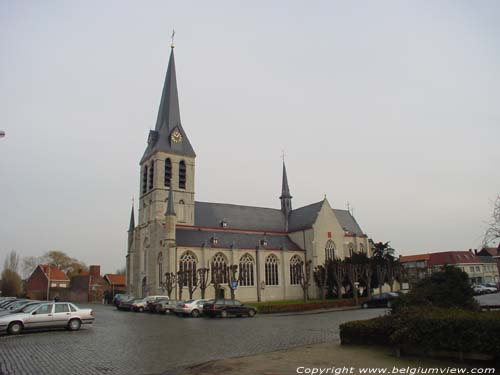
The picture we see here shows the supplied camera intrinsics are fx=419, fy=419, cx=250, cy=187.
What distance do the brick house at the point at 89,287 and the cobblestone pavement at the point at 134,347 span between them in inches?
1969

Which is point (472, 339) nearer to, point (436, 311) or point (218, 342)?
point (436, 311)

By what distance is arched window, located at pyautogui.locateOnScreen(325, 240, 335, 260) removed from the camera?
57125mm

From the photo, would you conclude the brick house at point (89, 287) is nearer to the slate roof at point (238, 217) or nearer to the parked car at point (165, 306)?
the slate roof at point (238, 217)

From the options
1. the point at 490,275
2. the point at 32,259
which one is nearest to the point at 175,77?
the point at 32,259

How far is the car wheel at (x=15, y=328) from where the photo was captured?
1895 cm

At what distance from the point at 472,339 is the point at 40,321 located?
59.4ft

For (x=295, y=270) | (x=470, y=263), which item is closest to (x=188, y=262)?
(x=295, y=270)

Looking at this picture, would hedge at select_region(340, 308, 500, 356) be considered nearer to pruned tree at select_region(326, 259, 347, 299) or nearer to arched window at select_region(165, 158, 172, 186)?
pruned tree at select_region(326, 259, 347, 299)

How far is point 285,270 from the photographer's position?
54281 millimetres

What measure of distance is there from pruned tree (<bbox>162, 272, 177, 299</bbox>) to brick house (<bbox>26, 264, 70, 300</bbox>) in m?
32.3

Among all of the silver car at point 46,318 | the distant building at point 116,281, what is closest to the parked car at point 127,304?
the silver car at point 46,318

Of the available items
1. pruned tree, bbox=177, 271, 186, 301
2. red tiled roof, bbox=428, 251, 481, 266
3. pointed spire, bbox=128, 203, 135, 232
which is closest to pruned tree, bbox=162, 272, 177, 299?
pruned tree, bbox=177, 271, 186, 301

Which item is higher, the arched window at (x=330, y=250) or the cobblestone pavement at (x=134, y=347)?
the arched window at (x=330, y=250)

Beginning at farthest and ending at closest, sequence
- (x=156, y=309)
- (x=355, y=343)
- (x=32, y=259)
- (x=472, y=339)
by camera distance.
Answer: (x=32, y=259) < (x=156, y=309) < (x=355, y=343) < (x=472, y=339)
